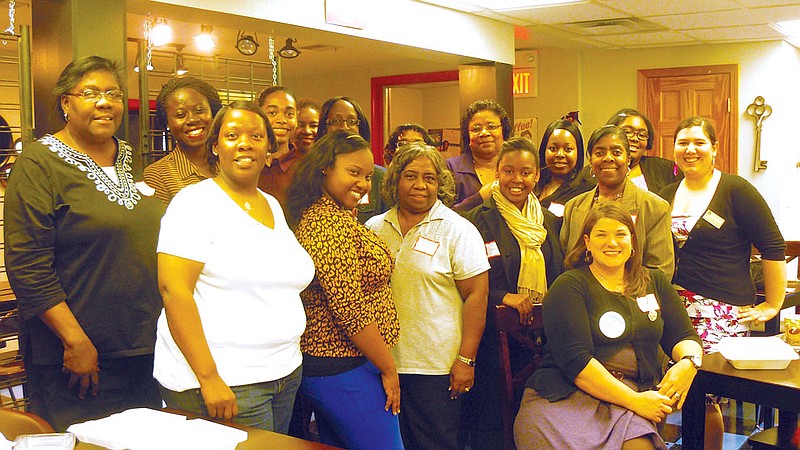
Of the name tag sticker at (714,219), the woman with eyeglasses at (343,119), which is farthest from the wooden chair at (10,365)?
the name tag sticker at (714,219)

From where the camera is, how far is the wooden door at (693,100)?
303 inches

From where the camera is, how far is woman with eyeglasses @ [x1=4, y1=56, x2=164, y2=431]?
2.32m

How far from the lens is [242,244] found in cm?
208

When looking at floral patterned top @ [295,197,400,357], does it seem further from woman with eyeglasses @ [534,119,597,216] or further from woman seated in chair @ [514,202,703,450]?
woman with eyeglasses @ [534,119,597,216]

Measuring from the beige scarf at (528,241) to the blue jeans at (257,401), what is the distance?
126 centimetres

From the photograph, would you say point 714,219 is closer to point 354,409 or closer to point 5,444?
point 354,409

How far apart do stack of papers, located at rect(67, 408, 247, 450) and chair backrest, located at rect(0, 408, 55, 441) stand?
148 mm

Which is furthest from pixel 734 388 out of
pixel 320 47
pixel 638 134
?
pixel 320 47

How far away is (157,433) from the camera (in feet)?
5.93

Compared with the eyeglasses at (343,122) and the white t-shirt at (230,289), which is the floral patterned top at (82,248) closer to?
the white t-shirt at (230,289)

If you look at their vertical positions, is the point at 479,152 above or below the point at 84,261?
above

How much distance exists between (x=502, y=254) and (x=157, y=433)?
1.72m

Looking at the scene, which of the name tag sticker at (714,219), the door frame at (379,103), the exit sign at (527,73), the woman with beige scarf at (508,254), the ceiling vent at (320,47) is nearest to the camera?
the woman with beige scarf at (508,254)

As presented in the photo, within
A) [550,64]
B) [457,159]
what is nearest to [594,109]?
[550,64]
